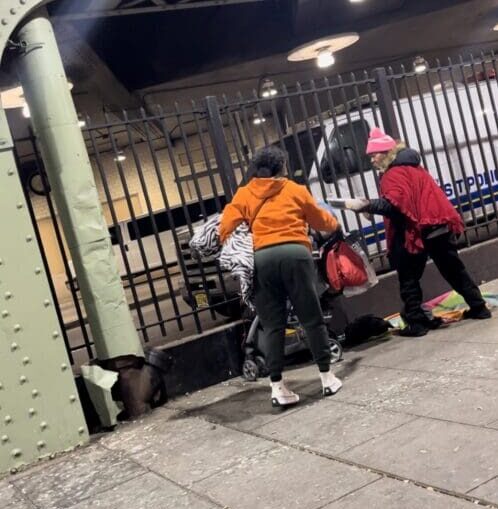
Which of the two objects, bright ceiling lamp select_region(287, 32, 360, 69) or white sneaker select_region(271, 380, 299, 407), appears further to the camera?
bright ceiling lamp select_region(287, 32, 360, 69)

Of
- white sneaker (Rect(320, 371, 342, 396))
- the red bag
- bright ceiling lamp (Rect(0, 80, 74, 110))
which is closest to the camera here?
white sneaker (Rect(320, 371, 342, 396))

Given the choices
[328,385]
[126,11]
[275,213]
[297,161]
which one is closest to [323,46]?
[297,161]

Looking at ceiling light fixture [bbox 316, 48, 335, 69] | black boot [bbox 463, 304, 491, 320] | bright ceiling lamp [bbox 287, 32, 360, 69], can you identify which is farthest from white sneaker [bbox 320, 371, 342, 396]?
ceiling light fixture [bbox 316, 48, 335, 69]

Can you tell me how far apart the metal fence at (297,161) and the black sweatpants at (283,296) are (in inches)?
40.8

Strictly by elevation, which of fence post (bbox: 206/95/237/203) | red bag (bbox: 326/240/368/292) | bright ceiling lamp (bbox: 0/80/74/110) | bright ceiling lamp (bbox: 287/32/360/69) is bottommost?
red bag (bbox: 326/240/368/292)

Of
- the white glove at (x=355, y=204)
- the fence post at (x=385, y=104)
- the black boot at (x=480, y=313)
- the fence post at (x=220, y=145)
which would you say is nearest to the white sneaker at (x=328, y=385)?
the white glove at (x=355, y=204)

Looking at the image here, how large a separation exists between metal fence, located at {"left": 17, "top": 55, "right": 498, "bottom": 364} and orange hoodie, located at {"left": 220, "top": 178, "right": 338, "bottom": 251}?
659 millimetres

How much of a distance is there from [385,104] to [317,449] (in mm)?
4782

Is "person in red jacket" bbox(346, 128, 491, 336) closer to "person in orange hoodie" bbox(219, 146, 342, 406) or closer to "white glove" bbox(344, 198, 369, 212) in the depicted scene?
"white glove" bbox(344, 198, 369, 212)

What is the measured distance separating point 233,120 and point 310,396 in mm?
2987

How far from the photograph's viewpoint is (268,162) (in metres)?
4.82

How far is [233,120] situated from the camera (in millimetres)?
6676

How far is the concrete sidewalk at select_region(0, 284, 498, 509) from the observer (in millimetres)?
3281

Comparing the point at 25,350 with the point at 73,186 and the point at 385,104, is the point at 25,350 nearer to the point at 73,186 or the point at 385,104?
the point at 73,186
